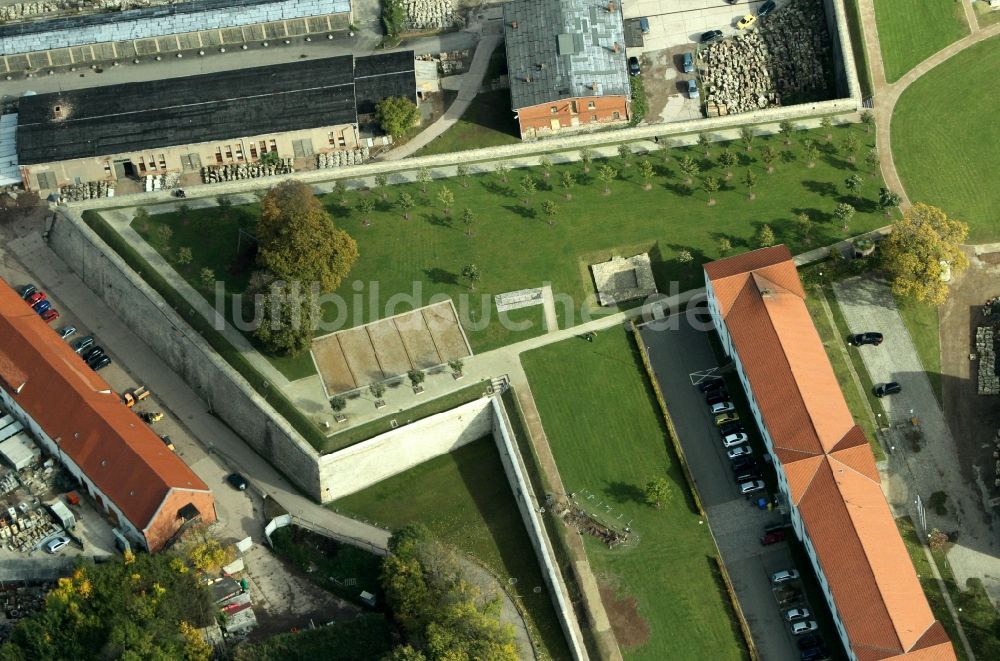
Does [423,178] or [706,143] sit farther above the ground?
[706,143]

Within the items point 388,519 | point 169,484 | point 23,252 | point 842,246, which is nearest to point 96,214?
point 23,252

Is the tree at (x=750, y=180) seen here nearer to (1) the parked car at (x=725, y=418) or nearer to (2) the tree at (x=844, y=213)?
(2) the tree at (x=844, y=213)

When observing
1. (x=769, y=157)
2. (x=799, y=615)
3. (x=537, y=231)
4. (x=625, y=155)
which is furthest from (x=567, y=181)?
(x=799, y=615)

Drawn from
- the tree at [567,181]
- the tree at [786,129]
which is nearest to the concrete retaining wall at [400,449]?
the tree at [567,181]

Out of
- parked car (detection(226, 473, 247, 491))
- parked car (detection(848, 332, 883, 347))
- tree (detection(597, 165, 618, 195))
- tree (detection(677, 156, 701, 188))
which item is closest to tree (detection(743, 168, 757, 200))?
tree (detection(677, 156, 701, 188))

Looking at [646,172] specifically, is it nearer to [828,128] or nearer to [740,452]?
[828,128]

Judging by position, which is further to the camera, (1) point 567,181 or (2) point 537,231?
(1) point 567,181

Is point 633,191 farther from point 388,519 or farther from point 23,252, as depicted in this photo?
point 23,252
